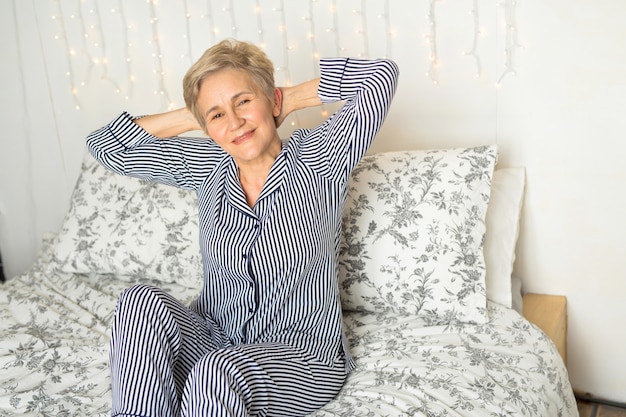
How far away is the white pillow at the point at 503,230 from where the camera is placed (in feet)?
6.33

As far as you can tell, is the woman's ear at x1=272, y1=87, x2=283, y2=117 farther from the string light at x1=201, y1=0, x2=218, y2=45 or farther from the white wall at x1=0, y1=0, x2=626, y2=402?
the string light at x1=201, y1=0, x2=218, y2=45

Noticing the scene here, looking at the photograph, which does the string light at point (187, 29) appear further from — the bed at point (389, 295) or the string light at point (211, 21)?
the bed at point (389, 295)

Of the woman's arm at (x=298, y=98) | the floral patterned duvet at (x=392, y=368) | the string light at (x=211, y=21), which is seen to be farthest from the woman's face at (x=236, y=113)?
the string light at (x=211, y=21)

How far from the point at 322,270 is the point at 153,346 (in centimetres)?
43

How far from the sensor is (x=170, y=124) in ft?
6.02

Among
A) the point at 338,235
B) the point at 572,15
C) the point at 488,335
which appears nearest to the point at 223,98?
the point at 338,235

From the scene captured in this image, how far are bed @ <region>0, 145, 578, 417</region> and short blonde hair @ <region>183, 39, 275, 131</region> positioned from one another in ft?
1.47

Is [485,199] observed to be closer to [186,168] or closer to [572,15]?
[572,15]

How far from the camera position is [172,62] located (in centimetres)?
256

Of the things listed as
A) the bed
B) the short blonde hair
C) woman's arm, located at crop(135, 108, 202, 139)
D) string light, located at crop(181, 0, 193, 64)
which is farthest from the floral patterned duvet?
string light, located at crop(181, 0, 193, 64)

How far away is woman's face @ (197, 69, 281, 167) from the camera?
1.58m

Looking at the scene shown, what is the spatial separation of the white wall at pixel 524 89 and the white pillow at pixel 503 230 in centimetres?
6

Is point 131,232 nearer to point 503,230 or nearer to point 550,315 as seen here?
point 503,230

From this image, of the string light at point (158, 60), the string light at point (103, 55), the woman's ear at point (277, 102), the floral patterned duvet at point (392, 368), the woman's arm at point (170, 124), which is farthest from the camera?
the string light at point (103, 55)
